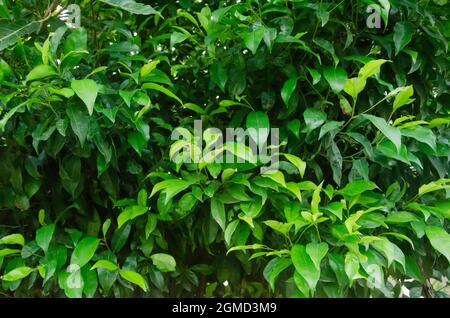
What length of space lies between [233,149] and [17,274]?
0.51 m

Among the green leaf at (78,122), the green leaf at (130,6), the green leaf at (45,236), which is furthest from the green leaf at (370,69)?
the green leaf at (45,236)

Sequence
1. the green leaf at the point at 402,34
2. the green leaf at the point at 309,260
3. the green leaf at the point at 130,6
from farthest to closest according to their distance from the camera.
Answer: the green leaf at the point at 402,34 < the green leaf at the point at 130,6 < the green leaf at the point at 309,260

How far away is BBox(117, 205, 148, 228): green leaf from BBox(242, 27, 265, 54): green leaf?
0.41 meters

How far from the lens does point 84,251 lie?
3.10ft

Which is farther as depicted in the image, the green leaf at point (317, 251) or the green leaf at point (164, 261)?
the green leaf at point (164, 261)

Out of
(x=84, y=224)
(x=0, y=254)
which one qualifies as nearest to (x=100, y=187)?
(x=84, y=224)

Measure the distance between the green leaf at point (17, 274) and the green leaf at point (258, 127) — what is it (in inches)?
21.1

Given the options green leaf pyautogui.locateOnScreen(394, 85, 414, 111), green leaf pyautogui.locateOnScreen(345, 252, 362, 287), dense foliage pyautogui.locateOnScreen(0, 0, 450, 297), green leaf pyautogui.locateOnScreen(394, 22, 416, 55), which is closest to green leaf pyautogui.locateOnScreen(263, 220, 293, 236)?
dense foliage pyautogui.locateOnScreen(0, 0, 450, 297)

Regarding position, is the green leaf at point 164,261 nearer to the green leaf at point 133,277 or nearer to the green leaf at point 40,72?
the green leaf at point 133,277

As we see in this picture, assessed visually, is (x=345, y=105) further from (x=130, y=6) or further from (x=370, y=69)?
(x=130, y=6)

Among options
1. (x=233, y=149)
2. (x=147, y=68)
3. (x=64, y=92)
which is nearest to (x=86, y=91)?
(x=64, y=92)

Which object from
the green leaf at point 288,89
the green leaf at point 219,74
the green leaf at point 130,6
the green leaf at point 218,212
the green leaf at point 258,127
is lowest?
the green leaf at point 218,212

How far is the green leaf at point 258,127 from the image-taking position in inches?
37.1

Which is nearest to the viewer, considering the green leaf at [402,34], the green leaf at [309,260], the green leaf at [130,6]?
the green leaf at [309,260]
